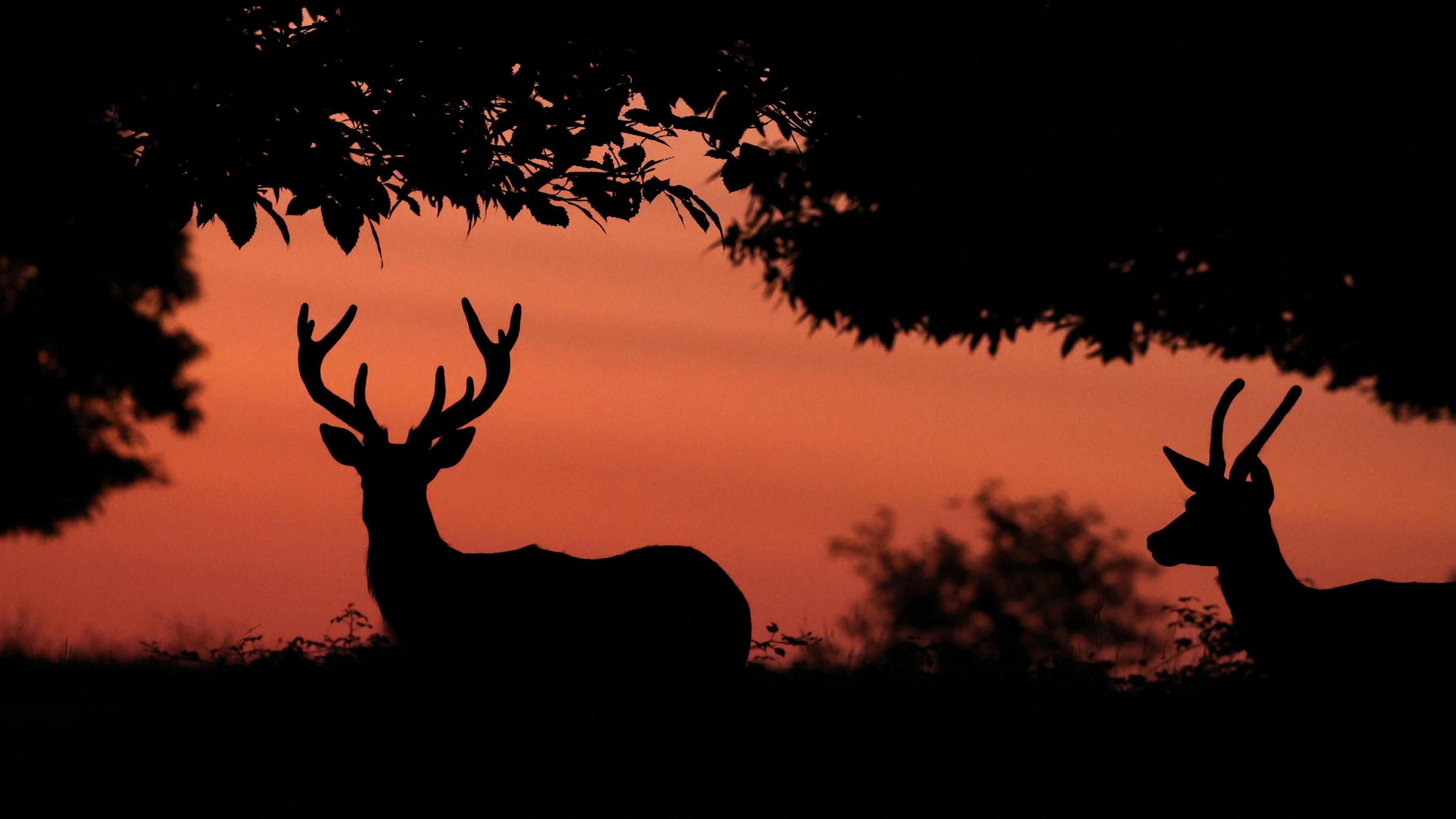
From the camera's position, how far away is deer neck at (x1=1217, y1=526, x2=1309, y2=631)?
7141mm

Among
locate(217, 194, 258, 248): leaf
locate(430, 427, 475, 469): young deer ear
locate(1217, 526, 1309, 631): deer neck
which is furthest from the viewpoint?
locate(430, 427, 475, 469): young deer ear

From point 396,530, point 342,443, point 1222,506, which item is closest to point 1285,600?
point 1222,506

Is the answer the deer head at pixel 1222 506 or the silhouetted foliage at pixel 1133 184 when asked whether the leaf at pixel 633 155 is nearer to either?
the silhouetted foliage at pixel 1133 184

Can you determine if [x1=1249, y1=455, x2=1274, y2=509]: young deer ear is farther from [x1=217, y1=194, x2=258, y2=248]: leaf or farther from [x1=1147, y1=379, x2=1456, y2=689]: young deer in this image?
[x1=217, y1=194, x2=258, y2=248]: leaf

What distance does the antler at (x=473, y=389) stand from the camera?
7.51 metres

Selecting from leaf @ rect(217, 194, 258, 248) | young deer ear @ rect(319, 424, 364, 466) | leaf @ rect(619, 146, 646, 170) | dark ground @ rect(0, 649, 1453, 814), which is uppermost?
leaf @ rect(619, 146, 646, 170)

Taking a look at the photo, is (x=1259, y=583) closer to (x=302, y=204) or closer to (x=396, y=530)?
(x=396, y=530)

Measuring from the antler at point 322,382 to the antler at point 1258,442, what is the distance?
190 inches

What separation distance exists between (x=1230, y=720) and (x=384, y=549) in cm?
556

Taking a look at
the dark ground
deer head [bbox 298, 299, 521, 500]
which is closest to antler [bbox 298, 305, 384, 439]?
deer head [bbox 298, 299, 521, 500]

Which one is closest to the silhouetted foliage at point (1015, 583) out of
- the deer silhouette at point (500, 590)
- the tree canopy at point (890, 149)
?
the tree canopy at point (890, 149)

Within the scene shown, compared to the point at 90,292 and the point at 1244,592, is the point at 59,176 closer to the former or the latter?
the point at 1244,592

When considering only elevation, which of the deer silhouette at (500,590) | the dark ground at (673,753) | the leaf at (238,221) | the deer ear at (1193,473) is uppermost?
the leaf at (238,221)

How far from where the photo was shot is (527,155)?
6.86 meters
